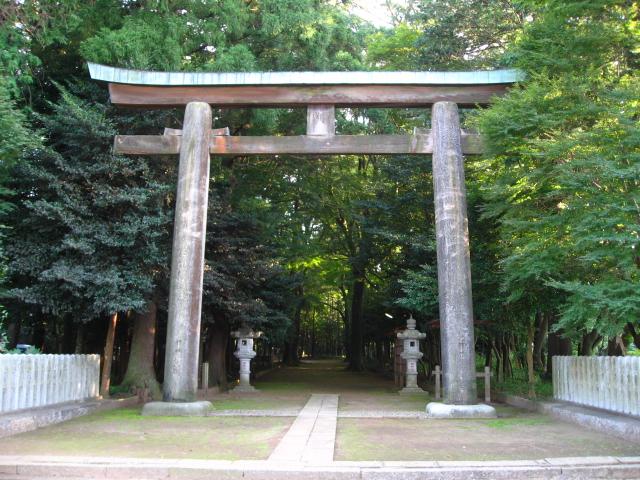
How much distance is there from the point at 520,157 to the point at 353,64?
24.9ft

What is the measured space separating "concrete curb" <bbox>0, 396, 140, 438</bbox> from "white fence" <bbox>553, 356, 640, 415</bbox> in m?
9.11

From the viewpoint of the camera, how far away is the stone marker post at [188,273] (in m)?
10.2

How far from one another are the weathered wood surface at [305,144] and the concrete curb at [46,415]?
5.19 metres

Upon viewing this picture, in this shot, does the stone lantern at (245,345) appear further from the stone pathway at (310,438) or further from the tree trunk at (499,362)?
the tree trunk at (499,362)

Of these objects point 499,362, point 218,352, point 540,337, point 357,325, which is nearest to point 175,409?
point 218,352

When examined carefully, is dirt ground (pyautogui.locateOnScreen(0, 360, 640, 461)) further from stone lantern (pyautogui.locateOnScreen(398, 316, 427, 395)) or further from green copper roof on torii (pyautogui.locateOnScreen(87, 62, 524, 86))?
green copper roof on torii (pyautogui.locateOnScreen(87, 62, 524, 86))

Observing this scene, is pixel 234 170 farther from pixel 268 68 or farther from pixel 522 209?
pixel 522 209

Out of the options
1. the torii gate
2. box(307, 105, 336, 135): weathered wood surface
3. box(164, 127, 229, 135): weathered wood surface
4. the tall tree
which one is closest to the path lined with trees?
the tall tree

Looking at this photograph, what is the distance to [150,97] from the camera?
1151cm

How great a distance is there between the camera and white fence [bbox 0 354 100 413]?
8452 mm

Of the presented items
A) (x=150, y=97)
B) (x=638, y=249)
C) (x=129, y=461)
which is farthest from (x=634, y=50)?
(x=129, y=461)

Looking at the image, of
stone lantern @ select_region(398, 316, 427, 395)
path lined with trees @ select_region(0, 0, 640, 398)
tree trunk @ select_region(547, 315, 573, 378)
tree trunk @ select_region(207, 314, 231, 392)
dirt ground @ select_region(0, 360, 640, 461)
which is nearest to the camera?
dirt ground @ select_region(0, 360, 640, 461)

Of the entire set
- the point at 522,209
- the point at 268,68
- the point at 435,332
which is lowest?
the point at 435,332

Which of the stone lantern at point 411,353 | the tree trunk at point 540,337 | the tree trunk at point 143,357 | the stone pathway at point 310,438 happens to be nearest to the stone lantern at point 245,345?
the tree trunk at point 143,357
